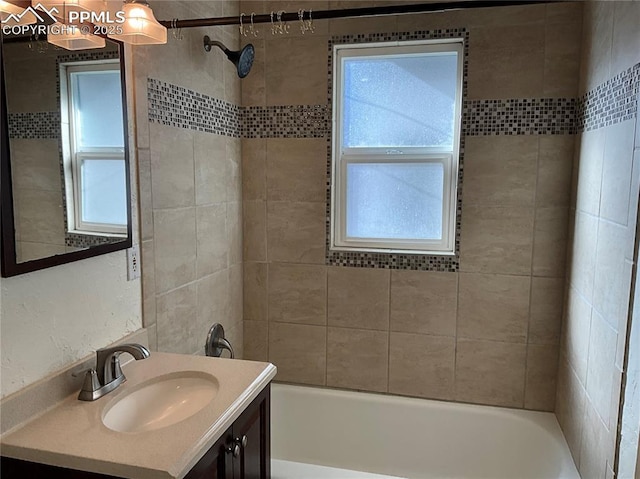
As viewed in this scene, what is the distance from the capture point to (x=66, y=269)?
1438mm

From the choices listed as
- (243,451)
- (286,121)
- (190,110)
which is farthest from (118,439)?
(286,121)

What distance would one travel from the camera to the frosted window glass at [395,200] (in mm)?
2541

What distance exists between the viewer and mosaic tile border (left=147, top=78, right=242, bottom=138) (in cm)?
188

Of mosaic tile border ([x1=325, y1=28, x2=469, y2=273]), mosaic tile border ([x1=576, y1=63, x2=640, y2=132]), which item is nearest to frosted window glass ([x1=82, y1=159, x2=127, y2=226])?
mosaic tile border ([x1=325, y1=28, x2=469, y2=273])

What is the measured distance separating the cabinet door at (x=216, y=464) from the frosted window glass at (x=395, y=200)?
151cm

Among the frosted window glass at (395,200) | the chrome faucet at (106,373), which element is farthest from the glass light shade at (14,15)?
the frosted window glass at (395,200)

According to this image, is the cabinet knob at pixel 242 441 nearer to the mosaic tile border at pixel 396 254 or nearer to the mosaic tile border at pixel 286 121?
the mosaic tile border at pixel 396 254

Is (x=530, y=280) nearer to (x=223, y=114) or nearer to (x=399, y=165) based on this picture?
(x=399, y=165)

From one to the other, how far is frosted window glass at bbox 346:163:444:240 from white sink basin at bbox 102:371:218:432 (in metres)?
1.32

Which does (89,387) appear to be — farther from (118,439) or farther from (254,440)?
(254,440)

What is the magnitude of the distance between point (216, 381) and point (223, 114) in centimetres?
142

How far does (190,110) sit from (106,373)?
3.82 ft

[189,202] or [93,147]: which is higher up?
[93,147]

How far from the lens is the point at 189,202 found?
2139 millimetres
